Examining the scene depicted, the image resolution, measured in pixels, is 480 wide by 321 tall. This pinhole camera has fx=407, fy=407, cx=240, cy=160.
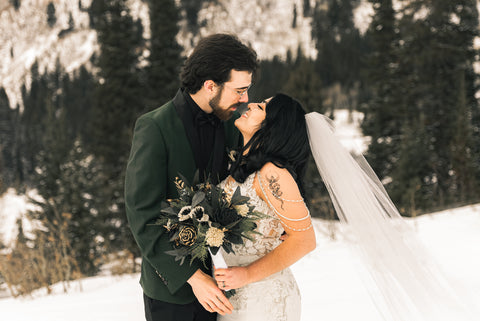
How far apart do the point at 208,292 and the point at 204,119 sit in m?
0.98

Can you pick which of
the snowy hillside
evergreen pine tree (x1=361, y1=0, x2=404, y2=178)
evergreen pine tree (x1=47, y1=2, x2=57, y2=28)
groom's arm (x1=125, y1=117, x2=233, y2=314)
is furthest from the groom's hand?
evergreen pine tree (x1=47, y1=2, x2=57, y2=28)

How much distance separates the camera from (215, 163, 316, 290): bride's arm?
215cm

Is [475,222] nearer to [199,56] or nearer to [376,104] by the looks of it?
[199,56]

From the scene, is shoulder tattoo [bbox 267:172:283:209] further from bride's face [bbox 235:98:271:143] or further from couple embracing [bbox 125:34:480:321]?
bride's face [bbox 235:98:271:143]

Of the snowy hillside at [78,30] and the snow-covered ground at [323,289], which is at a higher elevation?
the snowy hillside at [78,30]

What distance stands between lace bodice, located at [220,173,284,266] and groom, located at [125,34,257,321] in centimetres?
18

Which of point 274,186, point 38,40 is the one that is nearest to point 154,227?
point 274,186

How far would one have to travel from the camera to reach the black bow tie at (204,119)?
2.40 meters

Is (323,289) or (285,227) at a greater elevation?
(285,227)

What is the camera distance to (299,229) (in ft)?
7.12

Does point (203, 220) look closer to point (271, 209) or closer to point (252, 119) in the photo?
point (271, 209)

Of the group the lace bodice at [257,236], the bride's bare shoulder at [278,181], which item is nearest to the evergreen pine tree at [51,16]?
the lace bodice at [257,236]

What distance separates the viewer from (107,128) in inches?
1412

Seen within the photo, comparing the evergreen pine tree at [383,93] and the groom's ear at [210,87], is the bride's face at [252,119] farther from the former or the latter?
the evergreen pine tree at [383,93]
